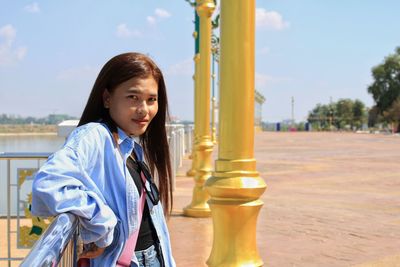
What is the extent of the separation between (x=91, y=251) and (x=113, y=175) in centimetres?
26

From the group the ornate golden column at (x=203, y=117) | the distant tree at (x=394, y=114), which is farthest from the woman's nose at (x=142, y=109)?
the distant tree at (x=394, y=114)

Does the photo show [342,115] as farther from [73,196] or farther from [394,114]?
[73,196]

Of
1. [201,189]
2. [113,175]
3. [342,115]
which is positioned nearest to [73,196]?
[113,175]

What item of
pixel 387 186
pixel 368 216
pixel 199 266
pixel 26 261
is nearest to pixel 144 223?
pixel 26 261

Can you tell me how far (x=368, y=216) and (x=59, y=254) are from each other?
699 centimetres

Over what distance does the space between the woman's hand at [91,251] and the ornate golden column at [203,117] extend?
5632 mm

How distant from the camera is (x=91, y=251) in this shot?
1.72m

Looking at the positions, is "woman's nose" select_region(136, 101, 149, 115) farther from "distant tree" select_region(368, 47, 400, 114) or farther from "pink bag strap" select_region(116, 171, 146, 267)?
"distant tree" select_region(368, 47, 400, 114)

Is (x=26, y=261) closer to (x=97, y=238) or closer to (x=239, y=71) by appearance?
(x=97, y=238)

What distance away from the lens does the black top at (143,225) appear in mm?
1878

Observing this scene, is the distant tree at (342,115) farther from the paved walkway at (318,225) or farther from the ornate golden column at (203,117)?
the ornate golden column at (203,117)

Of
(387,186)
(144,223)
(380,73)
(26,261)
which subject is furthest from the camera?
(380,73)

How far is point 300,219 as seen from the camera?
7531mm

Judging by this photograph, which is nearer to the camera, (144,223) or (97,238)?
(97,238)
